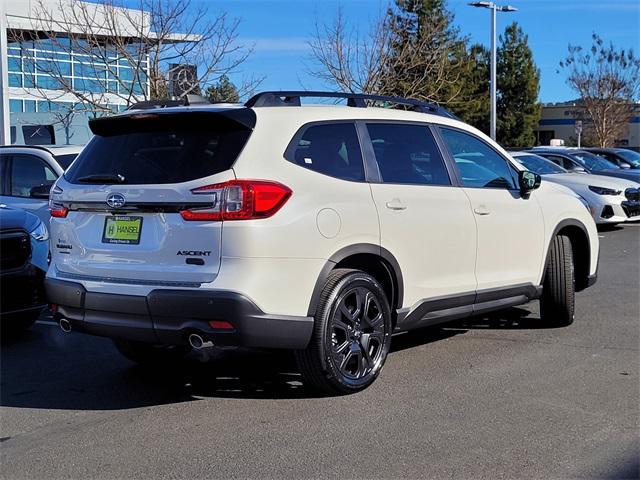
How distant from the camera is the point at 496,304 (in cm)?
667

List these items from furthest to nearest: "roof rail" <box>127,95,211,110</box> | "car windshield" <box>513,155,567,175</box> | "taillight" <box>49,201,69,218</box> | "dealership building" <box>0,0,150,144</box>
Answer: "car windshield" <box>513,155,567,175</box>, "dealership building" <box>0,0,150,144</box>, "roof rail" <box>127,95,211,110</box>, "taillight" <box>49,201,69,218</box>

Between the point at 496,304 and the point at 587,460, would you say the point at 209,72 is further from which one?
the point at 587,460

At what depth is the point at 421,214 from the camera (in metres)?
5.91

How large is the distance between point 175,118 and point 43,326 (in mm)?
3756

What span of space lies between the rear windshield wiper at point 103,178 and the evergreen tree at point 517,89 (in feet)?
189

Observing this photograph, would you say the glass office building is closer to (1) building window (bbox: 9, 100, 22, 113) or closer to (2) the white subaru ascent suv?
(1) building window (bbox: 9, 100, 22, 113)

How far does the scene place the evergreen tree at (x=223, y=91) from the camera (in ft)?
65.0

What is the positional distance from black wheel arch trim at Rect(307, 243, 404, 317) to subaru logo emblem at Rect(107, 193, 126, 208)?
4.22ft

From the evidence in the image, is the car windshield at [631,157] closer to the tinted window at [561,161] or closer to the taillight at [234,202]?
the tinted window at [561,161]

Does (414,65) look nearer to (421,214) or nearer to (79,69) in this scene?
(79,69)

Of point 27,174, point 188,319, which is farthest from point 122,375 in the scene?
point 27,174

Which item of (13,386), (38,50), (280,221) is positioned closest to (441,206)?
(280,221)

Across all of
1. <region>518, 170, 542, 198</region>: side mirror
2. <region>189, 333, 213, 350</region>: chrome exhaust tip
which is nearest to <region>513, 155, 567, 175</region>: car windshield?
<region>518, 170, 542, 198</region>: side mirror

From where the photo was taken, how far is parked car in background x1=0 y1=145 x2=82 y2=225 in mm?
10164
